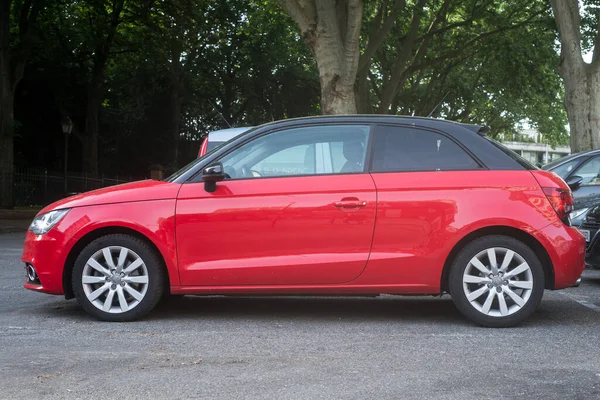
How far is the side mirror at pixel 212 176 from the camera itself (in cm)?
686

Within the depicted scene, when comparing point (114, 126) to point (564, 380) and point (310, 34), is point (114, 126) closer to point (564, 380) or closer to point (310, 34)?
point (310, 34)

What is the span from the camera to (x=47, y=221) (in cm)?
715

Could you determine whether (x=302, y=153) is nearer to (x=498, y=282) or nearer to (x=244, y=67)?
(x=498, y=282)

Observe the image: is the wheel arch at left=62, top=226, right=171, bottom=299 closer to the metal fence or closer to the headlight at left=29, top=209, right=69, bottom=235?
the headlight at left=29, top=209, right=69, bottom=235

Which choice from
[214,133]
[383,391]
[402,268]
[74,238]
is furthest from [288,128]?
[214,133]

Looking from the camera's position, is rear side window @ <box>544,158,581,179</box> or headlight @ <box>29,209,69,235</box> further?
rear side window @ <box>544,158,581,179</box>

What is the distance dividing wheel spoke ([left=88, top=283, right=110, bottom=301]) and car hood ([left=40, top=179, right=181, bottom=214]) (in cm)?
66

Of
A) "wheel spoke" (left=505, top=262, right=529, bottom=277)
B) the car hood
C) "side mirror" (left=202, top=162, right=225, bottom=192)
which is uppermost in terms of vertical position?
"side mirror" (left=202, top=162, right=225, bottom=192)

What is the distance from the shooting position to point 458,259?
22.3 feet

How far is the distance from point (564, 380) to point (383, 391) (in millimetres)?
1095

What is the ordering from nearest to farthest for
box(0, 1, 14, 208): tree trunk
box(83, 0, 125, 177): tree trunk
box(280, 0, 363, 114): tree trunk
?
box(280, 0, 363, 114): tree trunk, box(0, 1, 14, 208): tree trunk, box(83, 0, 125, 177): tree trunk

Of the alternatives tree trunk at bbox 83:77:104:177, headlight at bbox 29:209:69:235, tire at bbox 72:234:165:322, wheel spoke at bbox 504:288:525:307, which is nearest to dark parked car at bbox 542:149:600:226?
wheel spoke at bbox 504:288:525:307

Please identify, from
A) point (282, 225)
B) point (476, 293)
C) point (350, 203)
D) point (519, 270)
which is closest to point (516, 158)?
point (519, 270)

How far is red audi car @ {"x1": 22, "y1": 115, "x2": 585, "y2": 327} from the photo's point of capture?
6812 mm
